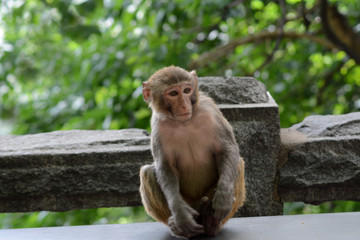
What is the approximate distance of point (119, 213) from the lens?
5738mm

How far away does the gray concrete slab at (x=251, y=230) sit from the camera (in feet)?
6.26

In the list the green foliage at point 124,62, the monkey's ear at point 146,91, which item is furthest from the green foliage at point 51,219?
the monkey's ear at point 146,91

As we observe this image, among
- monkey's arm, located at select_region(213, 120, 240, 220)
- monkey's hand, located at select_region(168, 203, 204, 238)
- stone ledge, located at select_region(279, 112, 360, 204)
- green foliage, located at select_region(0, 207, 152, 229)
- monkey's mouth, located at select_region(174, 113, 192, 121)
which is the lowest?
green foliage, located at select_region(0, 207, 152, 229)

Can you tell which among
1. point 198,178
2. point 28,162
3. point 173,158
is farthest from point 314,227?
point 28,162

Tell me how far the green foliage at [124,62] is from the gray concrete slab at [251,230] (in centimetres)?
166

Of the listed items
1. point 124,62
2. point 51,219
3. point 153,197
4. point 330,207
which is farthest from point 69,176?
point 330,207

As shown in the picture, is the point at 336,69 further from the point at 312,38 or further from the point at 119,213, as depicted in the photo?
the point at 119,213

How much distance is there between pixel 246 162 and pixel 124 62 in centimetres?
205

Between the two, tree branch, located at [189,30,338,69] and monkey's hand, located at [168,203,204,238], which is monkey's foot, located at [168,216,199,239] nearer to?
monkey's hand, located at [168,203,204,238]

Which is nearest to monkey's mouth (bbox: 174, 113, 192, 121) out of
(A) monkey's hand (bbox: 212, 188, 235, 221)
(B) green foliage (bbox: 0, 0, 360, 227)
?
(A) monkey's hand (bbox: 212, 188, 235, 221)

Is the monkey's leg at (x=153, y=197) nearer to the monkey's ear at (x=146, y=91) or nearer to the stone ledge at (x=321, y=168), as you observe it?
the monkey's ear at (x=146, y=91)

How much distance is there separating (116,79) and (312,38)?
85.2 inches

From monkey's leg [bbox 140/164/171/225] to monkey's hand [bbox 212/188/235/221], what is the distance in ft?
0.95

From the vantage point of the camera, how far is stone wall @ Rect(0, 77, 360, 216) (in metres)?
2.68
